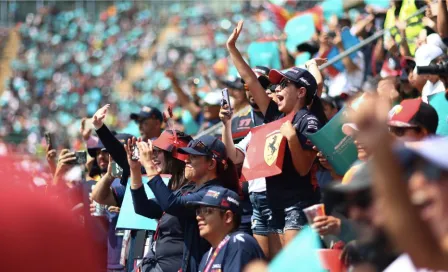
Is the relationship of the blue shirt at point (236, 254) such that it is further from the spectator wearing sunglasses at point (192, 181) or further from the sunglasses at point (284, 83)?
the sunglasses at point (284, 83)

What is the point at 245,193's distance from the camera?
6215 mm

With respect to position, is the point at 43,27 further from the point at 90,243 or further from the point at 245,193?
the point at 90,243

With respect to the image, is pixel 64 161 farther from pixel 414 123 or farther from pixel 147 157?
pixel 414 123

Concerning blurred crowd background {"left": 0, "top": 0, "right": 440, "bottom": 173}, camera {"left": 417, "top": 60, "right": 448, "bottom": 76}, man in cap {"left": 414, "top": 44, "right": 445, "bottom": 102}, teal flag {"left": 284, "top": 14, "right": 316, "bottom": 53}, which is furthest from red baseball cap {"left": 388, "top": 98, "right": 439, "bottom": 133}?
blurred crowd background {"left": 0, "top": 0, "right": 440, "bottom": 173}

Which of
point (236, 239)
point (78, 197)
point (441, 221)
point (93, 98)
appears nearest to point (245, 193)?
point (236, 239)

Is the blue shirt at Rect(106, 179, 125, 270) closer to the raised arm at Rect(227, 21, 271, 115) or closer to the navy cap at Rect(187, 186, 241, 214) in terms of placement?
the raised arm at Rect(227, 21, 271, 115)

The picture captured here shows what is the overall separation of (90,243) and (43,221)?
0.17 metres

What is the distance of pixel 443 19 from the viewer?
7.54m

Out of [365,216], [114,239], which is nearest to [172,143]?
[114,239]

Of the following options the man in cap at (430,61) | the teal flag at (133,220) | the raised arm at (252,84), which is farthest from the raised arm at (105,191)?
the man in cap at (430,61)

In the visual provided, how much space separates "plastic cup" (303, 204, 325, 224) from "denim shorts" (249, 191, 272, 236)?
7.31 feet

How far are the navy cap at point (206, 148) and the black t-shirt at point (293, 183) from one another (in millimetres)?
347

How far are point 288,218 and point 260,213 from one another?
0.88 feet

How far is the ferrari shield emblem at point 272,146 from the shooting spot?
5.44m
